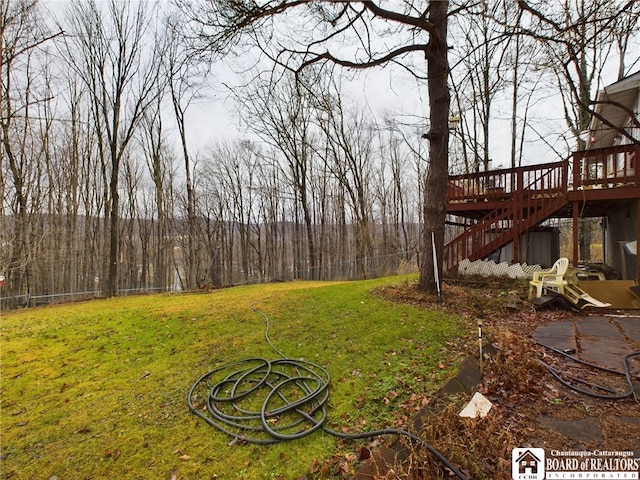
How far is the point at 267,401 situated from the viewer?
223 centimetres

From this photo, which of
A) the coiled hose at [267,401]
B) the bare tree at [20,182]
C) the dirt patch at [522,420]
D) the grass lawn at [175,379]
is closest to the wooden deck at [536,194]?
the grass lawn at [175,379]

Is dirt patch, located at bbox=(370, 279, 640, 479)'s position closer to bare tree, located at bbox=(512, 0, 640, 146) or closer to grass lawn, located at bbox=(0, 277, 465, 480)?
grass lawn, located at bbox=(0, 277, 465, 480)

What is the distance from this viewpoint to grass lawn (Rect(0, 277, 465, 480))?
1.76 m

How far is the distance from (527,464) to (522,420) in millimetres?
486

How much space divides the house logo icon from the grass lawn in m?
0.70

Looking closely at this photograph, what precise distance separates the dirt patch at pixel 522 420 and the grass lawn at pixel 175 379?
1.32 ft

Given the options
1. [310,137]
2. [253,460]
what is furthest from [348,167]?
[253,460]

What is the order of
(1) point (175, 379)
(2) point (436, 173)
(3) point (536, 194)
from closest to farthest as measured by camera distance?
(1) point (175, 379), (2) point (436, 173), (3) point (536, 194)

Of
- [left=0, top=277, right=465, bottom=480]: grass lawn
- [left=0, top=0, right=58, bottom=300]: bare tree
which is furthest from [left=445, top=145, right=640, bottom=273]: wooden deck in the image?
[left=0, top=0, right=58, bottom=300]: bare tree

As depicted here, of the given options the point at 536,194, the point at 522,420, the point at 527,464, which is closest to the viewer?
the point at 527,464

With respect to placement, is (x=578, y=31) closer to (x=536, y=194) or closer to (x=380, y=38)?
(x=380, y=38)

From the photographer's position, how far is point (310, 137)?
17.1 metres

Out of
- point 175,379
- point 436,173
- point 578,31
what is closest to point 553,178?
point 436,173

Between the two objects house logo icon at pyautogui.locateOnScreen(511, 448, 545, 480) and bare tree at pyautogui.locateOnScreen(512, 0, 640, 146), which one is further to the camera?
bare tree at pyautogui.locateOnScreen(512, 0, 640, 146)
